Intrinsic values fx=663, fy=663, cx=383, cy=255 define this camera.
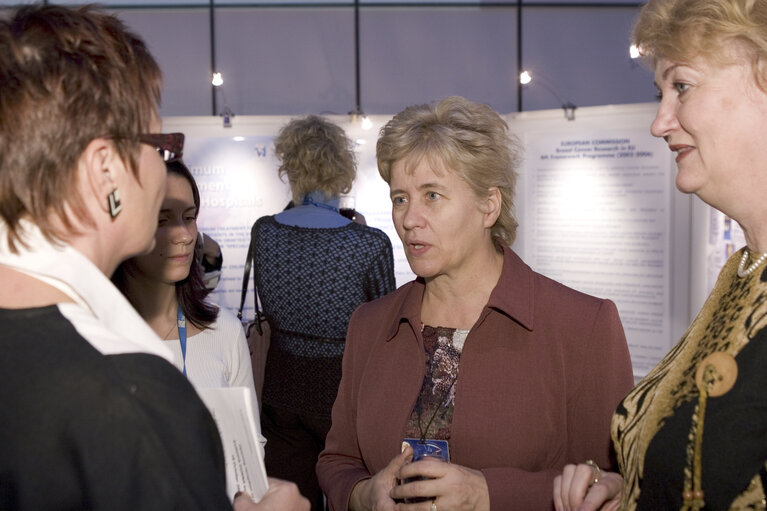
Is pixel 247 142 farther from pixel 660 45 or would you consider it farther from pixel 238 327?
pixel 660 45

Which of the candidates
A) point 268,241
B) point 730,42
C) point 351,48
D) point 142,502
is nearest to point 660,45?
point 730,42

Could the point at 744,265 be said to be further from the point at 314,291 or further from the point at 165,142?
the point at 314,291

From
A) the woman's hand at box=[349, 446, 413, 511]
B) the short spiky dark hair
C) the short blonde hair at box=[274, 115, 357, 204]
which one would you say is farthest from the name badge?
the short blonde hair at box=[274, 115, 357, 204]

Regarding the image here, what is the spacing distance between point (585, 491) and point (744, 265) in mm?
635

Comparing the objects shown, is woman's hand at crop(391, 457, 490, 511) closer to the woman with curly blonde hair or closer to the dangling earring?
the dangling earring

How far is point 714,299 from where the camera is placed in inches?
58.1

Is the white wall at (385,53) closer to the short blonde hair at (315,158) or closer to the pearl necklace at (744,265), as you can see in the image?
the short blonde hair at (315,158)

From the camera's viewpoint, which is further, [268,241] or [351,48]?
[351,48]

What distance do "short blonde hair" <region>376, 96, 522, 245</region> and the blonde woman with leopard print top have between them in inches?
26.8

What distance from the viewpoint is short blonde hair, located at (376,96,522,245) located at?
2078 mm

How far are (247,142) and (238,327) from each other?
11.6ft

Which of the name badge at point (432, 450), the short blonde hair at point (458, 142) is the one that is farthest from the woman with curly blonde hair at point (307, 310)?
the name badge at point (432, 450)

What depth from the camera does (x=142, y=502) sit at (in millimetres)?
831

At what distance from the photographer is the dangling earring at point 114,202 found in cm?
97
